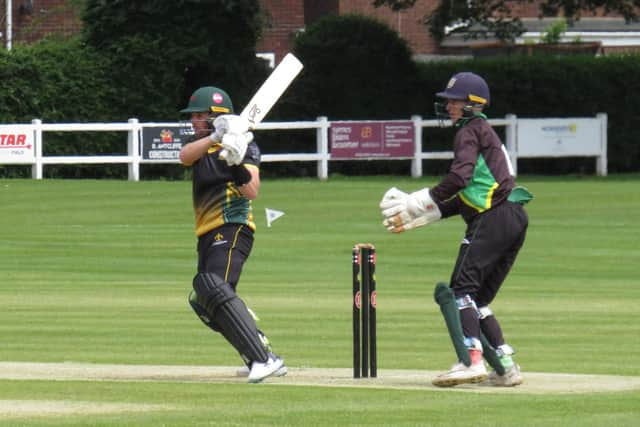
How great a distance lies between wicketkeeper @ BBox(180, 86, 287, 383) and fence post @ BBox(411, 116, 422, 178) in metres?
25.2

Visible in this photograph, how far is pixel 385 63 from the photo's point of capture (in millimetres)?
39312

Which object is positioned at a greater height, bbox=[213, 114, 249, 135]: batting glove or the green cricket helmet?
the green cricket helmet

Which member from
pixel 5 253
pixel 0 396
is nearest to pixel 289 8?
pixel 5 253

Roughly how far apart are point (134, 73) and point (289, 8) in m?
13.9

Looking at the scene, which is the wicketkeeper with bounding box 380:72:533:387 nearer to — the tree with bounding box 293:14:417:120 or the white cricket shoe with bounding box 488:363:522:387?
the white cricket shoe with bounding box 488:363:522:387

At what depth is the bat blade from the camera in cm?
1079

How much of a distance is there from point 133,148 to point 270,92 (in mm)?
22301

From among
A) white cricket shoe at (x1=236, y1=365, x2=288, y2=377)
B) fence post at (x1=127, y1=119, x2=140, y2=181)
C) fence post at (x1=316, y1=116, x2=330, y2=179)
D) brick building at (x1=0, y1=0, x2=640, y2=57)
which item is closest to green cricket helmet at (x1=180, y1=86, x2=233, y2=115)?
white cricket shoe at (x1=236, y1=365, x2=288, y2=377)

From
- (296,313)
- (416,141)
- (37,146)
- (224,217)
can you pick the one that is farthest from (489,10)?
(224,217)

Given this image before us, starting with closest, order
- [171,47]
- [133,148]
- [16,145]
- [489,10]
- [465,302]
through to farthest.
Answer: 1. [465,302]
2. [16,145]
3. [133,148]
4. [171,47]
5. [489,10]

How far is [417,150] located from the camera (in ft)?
117

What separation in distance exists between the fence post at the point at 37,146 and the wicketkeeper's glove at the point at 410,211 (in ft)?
73.8

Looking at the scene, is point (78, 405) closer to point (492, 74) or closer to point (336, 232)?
point (336, 232)

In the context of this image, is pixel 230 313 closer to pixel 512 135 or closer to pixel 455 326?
pixel 455 326
